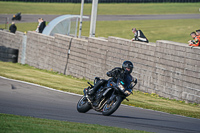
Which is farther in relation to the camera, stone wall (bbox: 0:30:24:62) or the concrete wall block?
stone wall (bbox: 0:30:24:62)

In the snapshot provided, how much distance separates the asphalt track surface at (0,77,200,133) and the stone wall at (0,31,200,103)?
3.48 m

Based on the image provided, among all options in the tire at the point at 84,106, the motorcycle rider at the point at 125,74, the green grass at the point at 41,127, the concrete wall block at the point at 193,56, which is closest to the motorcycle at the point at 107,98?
the tire at the point at 84,106

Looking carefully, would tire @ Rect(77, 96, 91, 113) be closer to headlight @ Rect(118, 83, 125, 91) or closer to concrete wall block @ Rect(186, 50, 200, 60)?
headlight @ Rect(118, 83, 125, 91)

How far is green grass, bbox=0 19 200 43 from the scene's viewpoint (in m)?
30.3

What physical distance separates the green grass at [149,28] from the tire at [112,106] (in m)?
19.1

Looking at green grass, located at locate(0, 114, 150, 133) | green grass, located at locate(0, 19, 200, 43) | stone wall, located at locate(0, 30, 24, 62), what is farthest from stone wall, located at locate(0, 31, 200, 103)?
green grass, located at locate(0, 19, 200, 43)

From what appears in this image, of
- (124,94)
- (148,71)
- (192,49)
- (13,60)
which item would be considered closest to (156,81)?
(148,71)

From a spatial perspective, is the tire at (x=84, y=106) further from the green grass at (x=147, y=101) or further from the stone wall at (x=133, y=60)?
the stone wall at (x=133, y=60)

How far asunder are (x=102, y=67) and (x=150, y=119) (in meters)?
9.10

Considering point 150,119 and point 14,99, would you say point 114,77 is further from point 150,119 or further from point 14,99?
point 14,99

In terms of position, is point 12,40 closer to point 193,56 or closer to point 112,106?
point 193,56

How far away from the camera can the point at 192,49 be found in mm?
14812

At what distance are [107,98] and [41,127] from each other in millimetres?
2941

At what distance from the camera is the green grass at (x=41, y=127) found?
23.0ft
